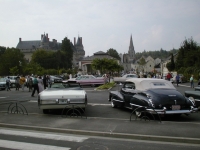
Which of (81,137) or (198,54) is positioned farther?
(198,54)

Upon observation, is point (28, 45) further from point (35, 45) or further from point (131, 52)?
point (131, 52)

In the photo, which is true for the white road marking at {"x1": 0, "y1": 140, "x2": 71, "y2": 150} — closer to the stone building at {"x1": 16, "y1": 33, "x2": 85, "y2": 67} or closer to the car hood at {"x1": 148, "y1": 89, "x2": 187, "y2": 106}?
the car hood at {"x1": 148, "y1": 89, "x2": 187, "y2": 106}

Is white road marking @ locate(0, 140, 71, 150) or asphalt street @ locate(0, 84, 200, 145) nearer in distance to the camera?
white road marking @ locate(0, 140, 71, 150)

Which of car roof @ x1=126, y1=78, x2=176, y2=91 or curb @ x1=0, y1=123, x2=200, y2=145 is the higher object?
car roof @ x1=126, y1=78, x2=176, y2=91


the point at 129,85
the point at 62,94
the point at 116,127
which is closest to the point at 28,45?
the point at 129,85

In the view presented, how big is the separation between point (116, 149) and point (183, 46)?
60903 mm

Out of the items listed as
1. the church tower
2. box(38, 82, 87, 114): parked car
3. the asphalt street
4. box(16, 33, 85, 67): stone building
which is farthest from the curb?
the church tower

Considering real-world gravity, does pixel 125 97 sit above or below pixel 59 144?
above

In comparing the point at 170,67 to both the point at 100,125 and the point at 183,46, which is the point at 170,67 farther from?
the point at 100,125

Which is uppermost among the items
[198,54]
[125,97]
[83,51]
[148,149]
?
[83,51]

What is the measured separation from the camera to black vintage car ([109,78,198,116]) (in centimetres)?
880

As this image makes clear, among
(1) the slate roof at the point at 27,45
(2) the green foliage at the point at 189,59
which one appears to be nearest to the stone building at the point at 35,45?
(1) the slate roof at the point at 27,45

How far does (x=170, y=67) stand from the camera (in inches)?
3009

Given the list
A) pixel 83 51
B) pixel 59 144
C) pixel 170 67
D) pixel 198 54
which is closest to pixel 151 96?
pixel 59 144
